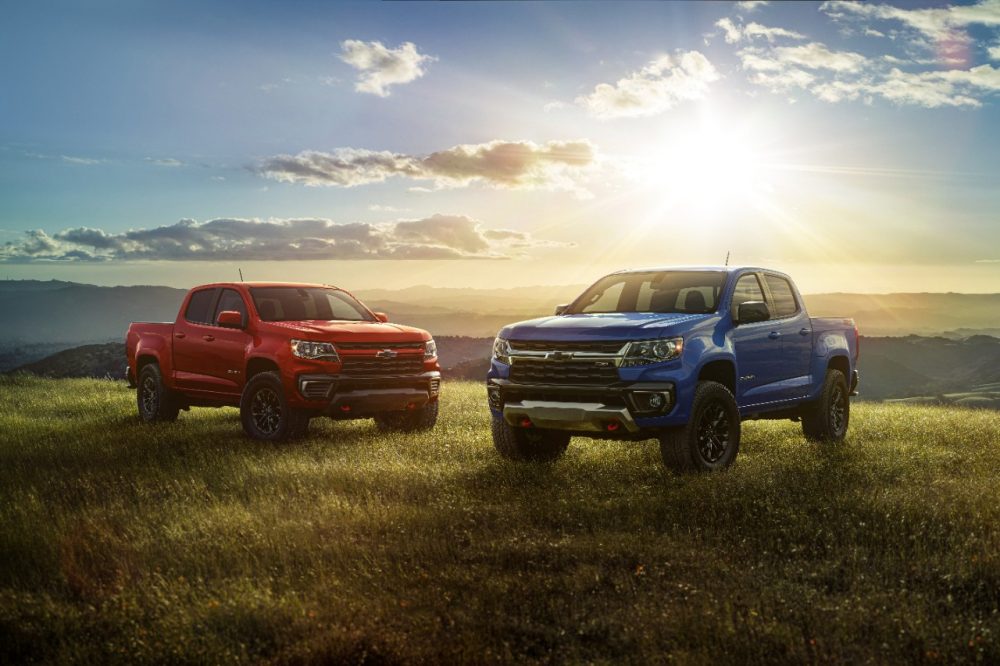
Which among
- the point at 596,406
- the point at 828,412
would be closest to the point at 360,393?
the point at 596,406

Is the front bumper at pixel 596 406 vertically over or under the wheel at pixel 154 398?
over

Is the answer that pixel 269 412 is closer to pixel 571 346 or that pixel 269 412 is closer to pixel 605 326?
pixel 571 346

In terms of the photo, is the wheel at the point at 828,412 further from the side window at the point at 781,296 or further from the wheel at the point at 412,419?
the wheel at the point at 412,419

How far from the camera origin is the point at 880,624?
5574 millimetres

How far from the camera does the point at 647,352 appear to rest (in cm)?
948

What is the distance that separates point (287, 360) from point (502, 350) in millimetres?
3494

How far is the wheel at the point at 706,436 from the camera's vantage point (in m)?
9.69

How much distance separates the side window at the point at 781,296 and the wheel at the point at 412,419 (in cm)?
498

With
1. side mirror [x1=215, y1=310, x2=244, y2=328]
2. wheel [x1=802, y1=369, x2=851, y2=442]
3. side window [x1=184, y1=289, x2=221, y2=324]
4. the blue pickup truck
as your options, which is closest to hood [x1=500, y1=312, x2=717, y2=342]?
the blue pickup truck

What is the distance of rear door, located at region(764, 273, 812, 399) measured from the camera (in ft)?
38.6

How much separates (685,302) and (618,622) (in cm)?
576

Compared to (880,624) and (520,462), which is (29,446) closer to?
(520,462)

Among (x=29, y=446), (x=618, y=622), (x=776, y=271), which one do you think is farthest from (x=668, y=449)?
(x=29, y=446)

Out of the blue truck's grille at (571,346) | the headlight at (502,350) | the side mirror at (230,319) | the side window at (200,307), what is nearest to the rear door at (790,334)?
the blue truck's grille at (571,346)
